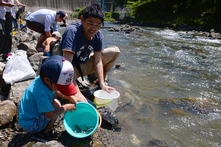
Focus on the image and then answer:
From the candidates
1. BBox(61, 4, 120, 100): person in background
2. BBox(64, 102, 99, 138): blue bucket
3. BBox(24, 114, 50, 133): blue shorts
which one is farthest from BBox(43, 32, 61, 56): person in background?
BBox(24, 114, 50, 133): blue shorts

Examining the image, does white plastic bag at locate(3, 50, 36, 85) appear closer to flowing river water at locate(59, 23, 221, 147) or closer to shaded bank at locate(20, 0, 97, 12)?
flowing river water at locate(59, 23, 221, 147)

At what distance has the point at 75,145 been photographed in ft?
7.41

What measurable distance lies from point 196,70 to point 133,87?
2.46 metres

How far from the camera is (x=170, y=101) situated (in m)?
3.89

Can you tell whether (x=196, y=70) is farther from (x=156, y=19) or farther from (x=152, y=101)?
(x=156, y=19)

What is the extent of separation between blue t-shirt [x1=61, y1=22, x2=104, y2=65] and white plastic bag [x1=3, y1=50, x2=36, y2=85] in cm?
65

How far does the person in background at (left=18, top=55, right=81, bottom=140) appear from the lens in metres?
1.85

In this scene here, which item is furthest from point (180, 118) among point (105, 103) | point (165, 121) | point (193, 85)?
point (193, 85)

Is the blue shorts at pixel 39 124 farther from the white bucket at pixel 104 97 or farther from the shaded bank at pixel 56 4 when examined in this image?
the shaded bank at pixel 56 4

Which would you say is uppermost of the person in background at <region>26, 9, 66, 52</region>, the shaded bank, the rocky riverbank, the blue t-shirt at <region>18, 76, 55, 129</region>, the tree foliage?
the shaded bank

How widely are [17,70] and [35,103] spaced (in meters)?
1.15

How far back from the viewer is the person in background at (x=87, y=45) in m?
2.62

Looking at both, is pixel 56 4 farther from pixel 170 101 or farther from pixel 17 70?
pixel 17 70

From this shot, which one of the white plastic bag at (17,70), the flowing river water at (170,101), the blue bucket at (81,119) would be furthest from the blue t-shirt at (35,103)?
the flowing river water at (170,101)
